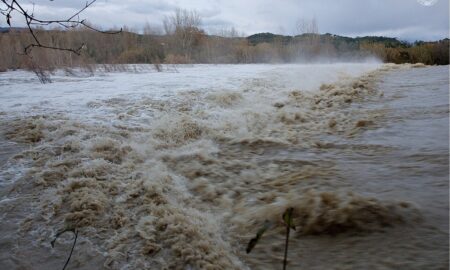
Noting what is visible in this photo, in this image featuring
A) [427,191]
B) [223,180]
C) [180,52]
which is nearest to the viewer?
[427,191]

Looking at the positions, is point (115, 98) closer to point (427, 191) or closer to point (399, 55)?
point (427, 191)

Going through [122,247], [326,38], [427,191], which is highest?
[326,38]

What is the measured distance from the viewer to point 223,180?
418cm

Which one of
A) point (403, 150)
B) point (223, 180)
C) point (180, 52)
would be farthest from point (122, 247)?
point (180, 52)

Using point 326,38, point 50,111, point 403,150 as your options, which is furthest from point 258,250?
point 326,38

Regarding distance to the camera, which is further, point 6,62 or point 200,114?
point 6,62

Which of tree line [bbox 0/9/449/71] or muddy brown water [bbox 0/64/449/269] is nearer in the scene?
Answer: muddy brown water [bbox 0/64/449/269]

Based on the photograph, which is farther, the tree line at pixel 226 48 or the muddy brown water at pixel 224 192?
the tree line at pixel 226 48

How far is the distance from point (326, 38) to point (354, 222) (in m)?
44.3

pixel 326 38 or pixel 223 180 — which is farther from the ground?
pixel 326 38

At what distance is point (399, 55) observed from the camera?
33.6 meters

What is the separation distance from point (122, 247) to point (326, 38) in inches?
1770

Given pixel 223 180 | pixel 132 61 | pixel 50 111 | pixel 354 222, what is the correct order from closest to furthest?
pixel 354 222
pixel 223 180
pixel 50 111
pixel 132 61

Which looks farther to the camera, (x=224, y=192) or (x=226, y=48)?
(x=226, y=48)
